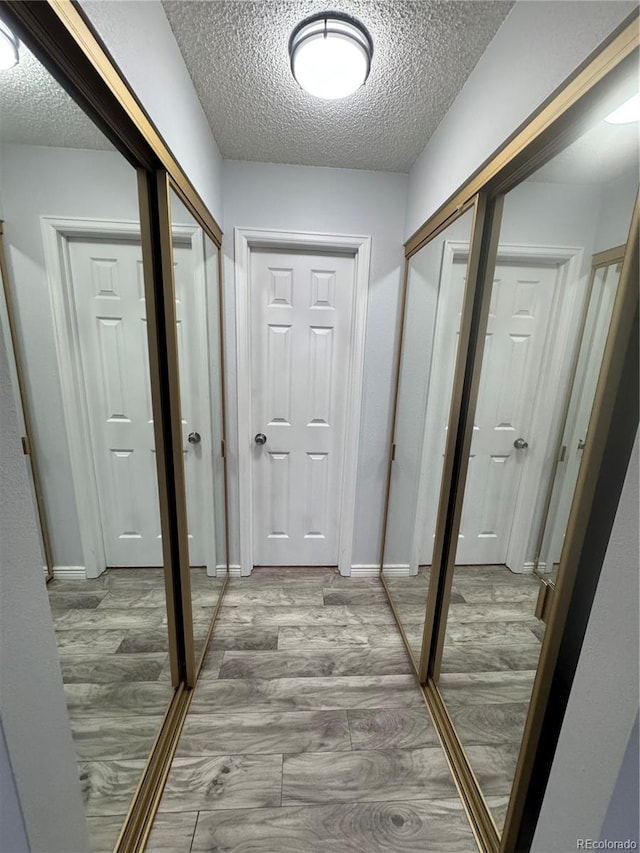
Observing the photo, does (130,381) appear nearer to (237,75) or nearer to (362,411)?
(237,75)

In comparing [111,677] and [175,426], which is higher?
[175,426]

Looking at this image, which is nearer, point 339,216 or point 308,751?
point 308,751

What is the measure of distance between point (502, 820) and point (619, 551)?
1.11 m

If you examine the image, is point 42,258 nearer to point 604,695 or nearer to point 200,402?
point 200,402

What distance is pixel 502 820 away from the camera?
40.7 inches

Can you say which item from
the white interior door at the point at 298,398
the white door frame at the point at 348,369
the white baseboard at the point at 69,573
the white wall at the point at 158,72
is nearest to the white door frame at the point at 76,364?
the white baseboard at the point at 69,573

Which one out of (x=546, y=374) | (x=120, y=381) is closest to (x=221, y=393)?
(x=120, y=381)

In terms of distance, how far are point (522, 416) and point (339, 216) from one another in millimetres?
1471

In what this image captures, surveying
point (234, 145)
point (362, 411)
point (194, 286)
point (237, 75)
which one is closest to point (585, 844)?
point (362, 411)

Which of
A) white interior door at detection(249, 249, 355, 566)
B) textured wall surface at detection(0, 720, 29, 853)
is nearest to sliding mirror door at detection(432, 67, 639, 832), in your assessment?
white interior door at detection(249, 249, 355, 566)

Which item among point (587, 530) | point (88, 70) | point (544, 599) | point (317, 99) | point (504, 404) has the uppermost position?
point (317, 99)

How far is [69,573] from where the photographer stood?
0.82 metres

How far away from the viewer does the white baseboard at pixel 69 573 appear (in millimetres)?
771

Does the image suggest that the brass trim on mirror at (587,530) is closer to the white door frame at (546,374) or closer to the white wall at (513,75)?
the white door frame at (546,374)
